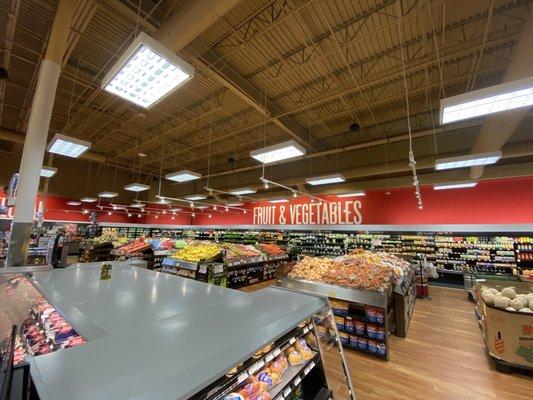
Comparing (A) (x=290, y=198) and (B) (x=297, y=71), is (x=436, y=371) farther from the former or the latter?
(A) (x=290, y=198)

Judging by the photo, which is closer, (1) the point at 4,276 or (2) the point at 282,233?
(1) the point at 4,276

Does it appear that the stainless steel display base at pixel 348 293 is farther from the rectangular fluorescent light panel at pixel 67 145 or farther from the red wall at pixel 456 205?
the red wall at pixel 456 205

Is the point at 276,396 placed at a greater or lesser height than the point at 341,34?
lesser

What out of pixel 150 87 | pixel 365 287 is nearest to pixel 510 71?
pixel 365 287

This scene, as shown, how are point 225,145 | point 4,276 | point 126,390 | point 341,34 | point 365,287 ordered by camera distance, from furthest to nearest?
point 225,145, point 341,34, point 365,287, point 4,276, point 126,390

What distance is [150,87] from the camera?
119 inches

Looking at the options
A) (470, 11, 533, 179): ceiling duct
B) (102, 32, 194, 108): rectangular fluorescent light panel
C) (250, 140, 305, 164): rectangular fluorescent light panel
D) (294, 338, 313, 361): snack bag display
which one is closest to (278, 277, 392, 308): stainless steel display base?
(294, 338, 313, 361): snack bag display

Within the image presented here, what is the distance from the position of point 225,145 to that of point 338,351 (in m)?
10.4

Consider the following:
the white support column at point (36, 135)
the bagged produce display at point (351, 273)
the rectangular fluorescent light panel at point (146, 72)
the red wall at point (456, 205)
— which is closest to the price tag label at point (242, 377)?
the rectangular fluorescent light panel at point (146, 72)

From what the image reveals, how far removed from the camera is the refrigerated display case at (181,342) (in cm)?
100

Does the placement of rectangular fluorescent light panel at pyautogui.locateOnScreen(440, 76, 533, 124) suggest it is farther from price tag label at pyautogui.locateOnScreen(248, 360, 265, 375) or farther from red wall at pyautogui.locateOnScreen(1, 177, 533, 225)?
red wall at pyautogui.locateOnScreen(1, 177, 533, 225)

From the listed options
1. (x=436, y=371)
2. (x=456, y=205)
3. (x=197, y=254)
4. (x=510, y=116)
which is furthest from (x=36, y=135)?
(x=456, y=205)

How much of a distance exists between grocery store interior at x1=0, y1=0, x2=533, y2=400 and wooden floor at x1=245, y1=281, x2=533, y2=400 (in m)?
0.03

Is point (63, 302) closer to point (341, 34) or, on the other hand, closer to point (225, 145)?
point (341, 34)
